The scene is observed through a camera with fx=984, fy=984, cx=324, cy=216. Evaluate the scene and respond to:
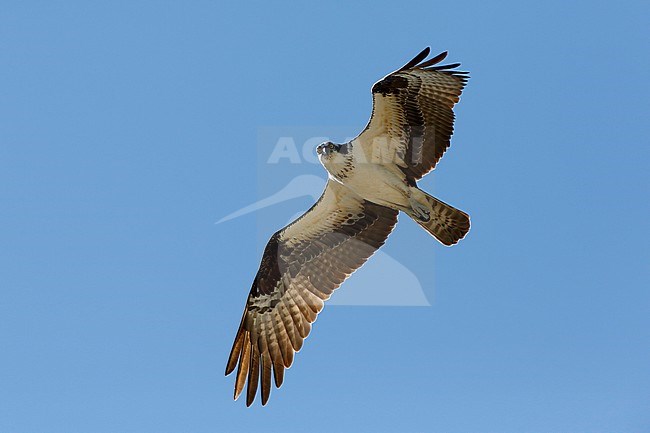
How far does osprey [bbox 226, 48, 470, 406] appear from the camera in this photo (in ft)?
40.3

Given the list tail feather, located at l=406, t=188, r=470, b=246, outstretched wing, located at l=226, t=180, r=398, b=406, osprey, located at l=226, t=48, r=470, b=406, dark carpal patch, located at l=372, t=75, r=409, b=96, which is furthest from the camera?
outstretched wing, located at l=226, t=180, r=398, b=406

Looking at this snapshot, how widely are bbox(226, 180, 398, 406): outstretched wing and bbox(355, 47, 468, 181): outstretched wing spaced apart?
0.80 metres

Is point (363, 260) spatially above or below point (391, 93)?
below

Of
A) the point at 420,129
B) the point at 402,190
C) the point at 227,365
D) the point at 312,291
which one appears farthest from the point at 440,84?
the point at 227,365

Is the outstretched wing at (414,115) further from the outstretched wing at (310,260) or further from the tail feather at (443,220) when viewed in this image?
the outstretched wing at (310,260)

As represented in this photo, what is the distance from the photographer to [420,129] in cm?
1248

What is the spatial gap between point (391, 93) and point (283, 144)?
1.90 m

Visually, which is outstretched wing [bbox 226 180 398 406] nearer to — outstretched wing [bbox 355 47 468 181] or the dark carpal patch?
outstretched wing [bbox 355 47 468 181]

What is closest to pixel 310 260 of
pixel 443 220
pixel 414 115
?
pixel 443 220

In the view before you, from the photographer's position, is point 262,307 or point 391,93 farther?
point 262,307

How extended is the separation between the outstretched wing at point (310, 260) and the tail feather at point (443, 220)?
0.69 meters

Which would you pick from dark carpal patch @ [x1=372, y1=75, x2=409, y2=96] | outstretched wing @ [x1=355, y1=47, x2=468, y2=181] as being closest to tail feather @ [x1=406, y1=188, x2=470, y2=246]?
outstretched wing @ [x1=355, y1=47, x2=468, y2=181]

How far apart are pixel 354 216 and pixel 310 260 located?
84 cm

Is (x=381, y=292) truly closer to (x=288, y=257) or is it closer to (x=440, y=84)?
(x=288, y=257)
